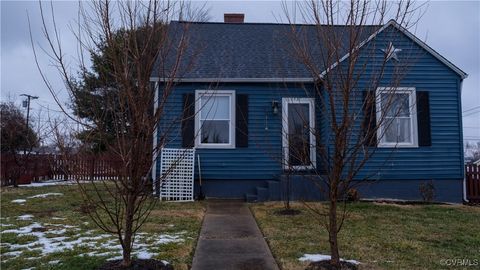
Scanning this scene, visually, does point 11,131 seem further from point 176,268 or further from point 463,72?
point 463,72

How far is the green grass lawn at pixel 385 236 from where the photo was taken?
5.29m

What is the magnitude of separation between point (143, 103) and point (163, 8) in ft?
3.63

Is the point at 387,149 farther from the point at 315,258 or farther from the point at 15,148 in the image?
the point at 15,148

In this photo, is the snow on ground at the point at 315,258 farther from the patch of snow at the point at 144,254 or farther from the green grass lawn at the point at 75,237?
the patch of snow at the point at 144,254

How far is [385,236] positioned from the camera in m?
6.63

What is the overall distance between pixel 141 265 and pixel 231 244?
5.84 ft

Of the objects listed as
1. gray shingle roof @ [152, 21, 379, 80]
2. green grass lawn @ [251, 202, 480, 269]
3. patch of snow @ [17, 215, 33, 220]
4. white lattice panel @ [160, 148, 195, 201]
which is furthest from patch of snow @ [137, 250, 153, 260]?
white lattice panel @ [160, 148, 195, 201]

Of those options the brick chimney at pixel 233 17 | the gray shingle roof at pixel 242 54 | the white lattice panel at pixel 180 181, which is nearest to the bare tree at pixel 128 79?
the gray shingle roof at pixel 242 54

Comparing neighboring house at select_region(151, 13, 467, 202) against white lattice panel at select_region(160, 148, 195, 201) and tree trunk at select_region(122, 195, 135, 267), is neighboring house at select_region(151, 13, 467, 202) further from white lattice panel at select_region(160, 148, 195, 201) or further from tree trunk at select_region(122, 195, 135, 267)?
tree trunk at select_region(122, 195, 135, 267)

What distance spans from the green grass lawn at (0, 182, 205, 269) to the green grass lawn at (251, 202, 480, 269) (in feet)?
4.31

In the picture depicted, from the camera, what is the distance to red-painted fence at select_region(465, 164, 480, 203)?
11.5 m

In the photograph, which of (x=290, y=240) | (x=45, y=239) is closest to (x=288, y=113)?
(x=290, y=240)

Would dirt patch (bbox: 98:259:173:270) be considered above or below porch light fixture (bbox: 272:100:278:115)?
below

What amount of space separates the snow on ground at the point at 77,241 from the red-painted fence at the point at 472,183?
8.71 meters
